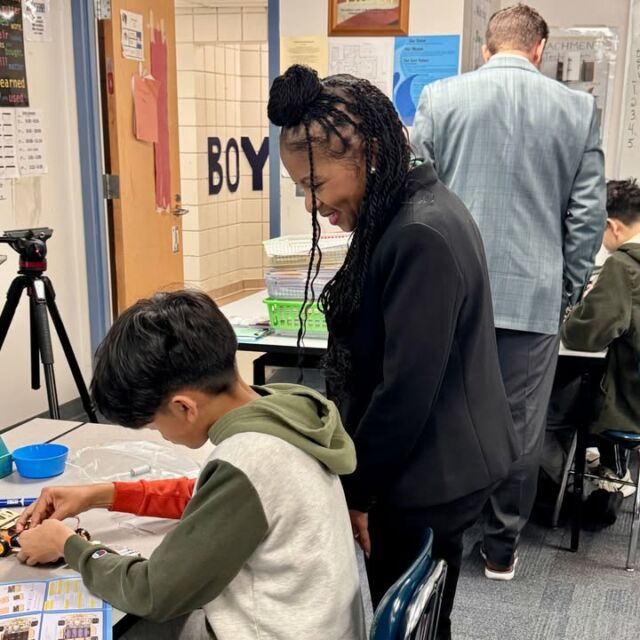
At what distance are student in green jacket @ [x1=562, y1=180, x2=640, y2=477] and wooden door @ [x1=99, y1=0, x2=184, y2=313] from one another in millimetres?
1864

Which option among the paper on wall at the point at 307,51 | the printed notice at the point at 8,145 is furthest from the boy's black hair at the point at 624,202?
the printed notice at the point at 8,145

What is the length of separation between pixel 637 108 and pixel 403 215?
2982 mm

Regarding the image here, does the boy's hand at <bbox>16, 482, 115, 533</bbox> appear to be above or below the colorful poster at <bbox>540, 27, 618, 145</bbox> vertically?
below

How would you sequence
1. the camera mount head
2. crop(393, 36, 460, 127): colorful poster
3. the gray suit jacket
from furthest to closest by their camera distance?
crop(393, 36, 460, 127): colorful poster, the camera mount head, the gray suit jacket

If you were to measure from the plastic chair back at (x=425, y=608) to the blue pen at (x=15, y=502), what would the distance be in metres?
0.74

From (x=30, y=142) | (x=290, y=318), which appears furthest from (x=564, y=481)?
(x=30, y=142)

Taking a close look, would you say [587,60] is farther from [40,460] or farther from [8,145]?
[40,460]

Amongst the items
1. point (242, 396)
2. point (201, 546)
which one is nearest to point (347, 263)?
point (242, 396)

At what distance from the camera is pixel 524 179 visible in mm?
2271

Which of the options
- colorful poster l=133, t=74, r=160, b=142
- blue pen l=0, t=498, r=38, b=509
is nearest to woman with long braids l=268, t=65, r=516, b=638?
blue pen l=0, t=498, r=38, b=509

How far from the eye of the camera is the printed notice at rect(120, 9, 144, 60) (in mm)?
3752

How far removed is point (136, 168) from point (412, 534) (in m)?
2.99

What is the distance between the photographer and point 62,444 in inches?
67.1

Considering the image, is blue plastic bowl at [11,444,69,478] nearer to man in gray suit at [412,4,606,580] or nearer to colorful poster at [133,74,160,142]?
man in gray suit at [412,4,606,580]
